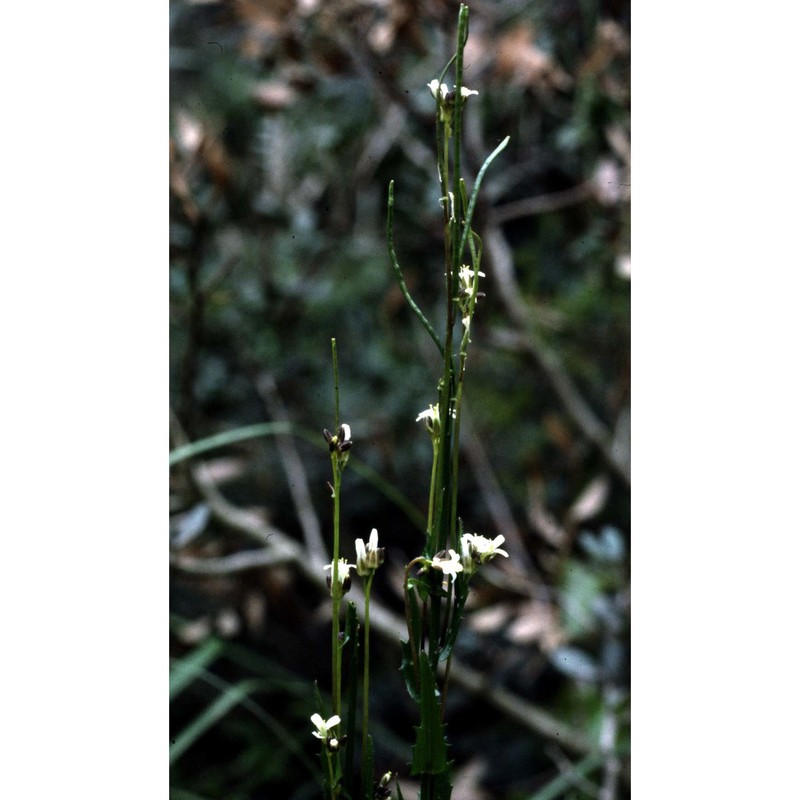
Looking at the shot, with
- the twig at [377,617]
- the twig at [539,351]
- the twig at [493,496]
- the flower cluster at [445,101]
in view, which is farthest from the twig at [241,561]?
the flower cluster at [445,101]

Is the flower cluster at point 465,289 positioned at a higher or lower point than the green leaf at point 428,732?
higher

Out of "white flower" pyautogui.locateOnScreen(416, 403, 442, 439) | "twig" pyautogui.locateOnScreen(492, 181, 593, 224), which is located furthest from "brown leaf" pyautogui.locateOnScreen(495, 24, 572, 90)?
"white flower" pyautogui.locateOnScreen(416, 403, 442, 439)

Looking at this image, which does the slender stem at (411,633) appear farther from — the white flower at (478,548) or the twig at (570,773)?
the twig at (570,773)

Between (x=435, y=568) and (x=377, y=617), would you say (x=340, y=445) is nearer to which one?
(x=435, y=568)

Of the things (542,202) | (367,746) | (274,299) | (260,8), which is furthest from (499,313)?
(367,746)

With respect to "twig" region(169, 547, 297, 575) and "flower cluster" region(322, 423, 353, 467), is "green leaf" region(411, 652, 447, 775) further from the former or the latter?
"twig" region(169, 547, 297, 575)
